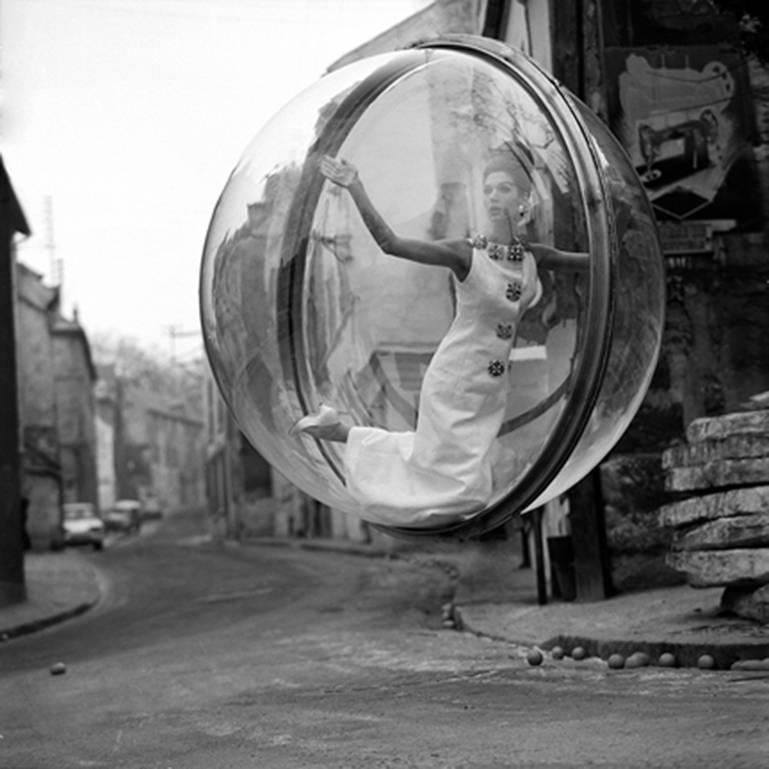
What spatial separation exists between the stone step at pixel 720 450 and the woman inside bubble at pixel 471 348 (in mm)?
2829

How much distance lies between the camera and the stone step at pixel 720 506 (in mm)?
7590

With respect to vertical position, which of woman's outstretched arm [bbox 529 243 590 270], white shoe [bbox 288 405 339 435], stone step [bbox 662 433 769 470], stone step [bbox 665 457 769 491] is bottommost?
stone step [bbox 665 457 769 491]

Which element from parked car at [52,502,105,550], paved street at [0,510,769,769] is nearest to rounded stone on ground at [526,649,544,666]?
paved street at [0,510,769,769]

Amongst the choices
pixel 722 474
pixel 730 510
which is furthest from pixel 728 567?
pixel 722 474

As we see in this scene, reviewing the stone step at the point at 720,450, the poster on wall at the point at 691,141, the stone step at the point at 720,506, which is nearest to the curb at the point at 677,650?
the stone step at the point at 720,506

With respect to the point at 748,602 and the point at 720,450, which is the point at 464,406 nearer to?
the point at 720,450

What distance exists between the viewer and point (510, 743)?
4938 millimetres

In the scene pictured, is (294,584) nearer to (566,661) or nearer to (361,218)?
(566,661)

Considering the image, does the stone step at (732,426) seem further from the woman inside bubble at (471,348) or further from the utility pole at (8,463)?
the utility pole at (8,463)

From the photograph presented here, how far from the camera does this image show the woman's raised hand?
5.36 meters

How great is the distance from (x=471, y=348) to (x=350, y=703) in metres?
2.04

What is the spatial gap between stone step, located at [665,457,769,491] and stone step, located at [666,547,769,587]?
1.11ft

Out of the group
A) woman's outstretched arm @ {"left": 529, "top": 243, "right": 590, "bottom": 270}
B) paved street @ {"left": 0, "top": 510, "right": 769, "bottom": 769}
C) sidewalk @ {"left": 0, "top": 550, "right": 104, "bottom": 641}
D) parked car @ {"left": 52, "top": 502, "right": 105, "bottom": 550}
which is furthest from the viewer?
parked car @ {"left": 52, "top": 502, "right": 105, "bottom": 550}

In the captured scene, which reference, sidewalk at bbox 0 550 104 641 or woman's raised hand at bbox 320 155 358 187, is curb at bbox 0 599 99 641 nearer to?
sidewalk at bbox 0 550 104 641
